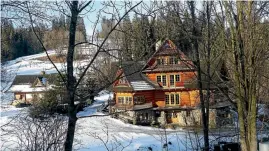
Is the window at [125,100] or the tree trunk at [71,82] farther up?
the tree trunk at [71,82]

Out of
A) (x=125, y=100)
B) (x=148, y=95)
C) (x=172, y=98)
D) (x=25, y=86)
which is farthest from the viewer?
(x=25, y=86)

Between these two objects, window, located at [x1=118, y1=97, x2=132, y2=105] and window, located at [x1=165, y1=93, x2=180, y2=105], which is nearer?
window, located at [x1=165, y1=93, x2=180, y2=105]

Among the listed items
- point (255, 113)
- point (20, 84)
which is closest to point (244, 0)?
point (255, 113)

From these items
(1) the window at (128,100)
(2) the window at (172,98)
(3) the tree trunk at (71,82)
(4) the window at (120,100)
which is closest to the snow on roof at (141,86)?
(1) the window at (128,100)

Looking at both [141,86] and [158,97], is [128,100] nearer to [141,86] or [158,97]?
[141,86]

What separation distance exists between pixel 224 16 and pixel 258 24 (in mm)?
720

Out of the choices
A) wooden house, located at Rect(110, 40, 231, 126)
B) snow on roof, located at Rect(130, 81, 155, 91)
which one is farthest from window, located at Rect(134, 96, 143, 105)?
snow on roof, located at Rect(130, 81, 155, 91)

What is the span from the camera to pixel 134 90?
82.9 feet

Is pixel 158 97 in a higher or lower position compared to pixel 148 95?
lower

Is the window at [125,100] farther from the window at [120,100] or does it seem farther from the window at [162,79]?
the window at [162,79]

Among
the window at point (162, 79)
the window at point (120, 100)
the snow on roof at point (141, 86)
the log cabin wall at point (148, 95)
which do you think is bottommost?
the window at point (120, 100)

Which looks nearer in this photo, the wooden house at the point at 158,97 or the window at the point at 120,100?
the wooden house at the point at 158,97

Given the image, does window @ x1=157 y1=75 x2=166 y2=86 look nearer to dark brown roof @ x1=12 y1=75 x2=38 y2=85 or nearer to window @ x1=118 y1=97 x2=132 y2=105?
window @ x1=118 y1=97 x2=132 y2=105

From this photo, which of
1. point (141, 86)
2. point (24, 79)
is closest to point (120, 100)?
point (141, 86)
